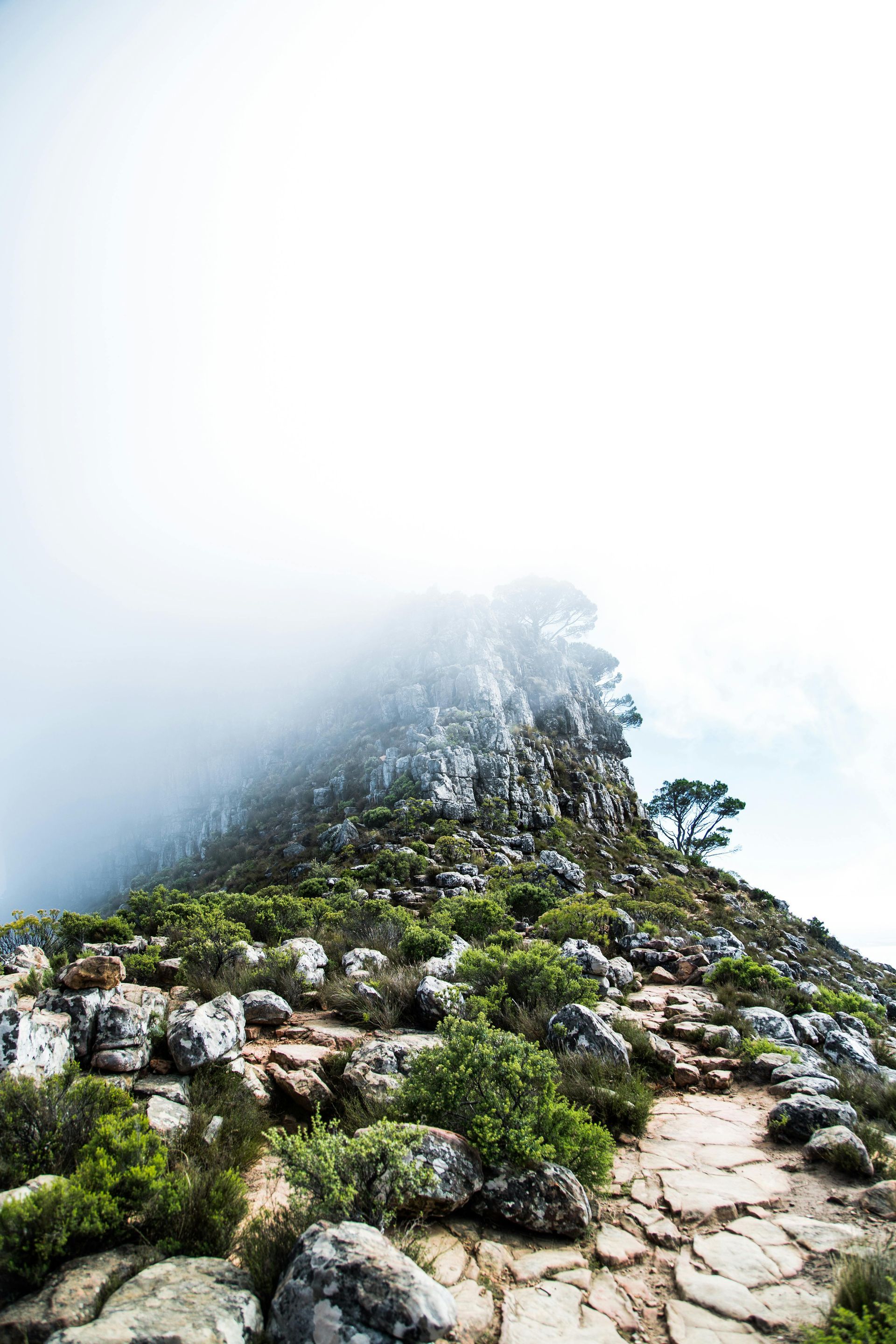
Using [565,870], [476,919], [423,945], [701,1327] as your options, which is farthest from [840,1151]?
[565,870]

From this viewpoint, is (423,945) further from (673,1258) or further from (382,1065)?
(673,1258)

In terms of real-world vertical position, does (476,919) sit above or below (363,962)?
above

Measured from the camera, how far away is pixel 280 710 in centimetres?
7731

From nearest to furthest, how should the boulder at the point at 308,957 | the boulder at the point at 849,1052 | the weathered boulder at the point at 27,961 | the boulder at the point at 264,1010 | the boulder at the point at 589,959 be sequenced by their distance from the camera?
the boulder at the point at 264,1010 < the weathered boulder at the point at 27,961 < the boulder at the point at 849,1052 < the boulder at the point at 308,957 < the boulder at the point at 589,959

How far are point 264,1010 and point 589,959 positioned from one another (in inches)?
351

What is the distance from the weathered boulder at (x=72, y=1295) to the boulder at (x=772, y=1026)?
11871 mm

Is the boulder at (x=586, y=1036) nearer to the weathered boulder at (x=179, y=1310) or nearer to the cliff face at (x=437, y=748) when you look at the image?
the weathered boulder at (x=179, y=1310)

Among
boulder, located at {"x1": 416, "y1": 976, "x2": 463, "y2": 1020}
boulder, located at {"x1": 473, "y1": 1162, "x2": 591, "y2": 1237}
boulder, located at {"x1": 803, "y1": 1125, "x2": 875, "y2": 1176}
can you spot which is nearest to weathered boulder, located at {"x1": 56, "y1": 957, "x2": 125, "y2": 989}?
boulder, located at {"x1": 416, "y1": 976, "x2": 463, "y2": 1020}

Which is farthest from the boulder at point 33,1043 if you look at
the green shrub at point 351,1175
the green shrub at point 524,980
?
the green shrub at point 524,980

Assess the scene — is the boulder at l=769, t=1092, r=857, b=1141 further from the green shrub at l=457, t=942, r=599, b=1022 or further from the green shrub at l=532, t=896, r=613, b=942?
the green shrub at l=532, t=896, r=613, b=942

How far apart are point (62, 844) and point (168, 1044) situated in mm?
102581

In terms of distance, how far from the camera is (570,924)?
648 inches

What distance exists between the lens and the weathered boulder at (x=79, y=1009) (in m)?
6.64

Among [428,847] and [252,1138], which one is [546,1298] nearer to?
[252,1138]
